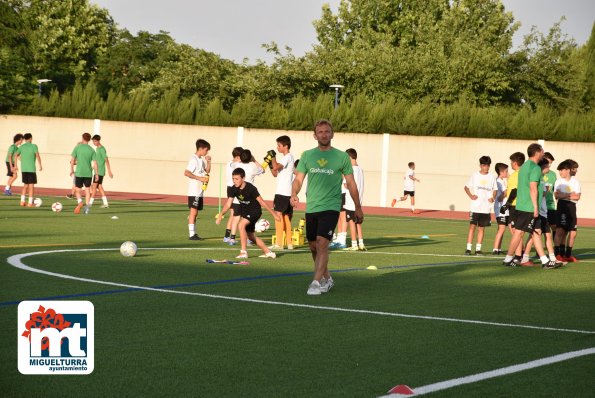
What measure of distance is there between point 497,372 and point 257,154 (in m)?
39.0

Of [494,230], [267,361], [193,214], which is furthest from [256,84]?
[267,361]

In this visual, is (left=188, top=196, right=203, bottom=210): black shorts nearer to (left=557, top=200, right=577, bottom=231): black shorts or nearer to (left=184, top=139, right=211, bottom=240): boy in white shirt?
(left=184, top=139, right=211, bottom=240): boy in white shirt

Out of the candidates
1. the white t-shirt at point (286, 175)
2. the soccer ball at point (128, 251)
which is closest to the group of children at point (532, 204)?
the white t-shirt at point (286, 175)

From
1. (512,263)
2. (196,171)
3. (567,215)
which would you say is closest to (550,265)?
(512,263)

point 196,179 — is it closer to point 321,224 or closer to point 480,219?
point 480,219

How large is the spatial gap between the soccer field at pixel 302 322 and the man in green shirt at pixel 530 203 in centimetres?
42

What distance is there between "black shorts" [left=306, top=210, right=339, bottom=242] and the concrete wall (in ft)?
102

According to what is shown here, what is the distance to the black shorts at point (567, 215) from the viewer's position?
18812 millimetres

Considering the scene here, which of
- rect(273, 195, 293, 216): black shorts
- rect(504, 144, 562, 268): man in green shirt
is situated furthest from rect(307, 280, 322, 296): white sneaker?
rect(273, 195, 293, 216): black shorts

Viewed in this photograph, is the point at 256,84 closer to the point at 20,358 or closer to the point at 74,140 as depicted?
the point at 74,140

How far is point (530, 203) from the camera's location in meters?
16.6

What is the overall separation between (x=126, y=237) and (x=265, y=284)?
8048 mm

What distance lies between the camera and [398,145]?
4453 cm

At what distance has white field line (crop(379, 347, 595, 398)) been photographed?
6.98 m
